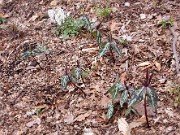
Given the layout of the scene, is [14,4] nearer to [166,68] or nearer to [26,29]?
[26,29]

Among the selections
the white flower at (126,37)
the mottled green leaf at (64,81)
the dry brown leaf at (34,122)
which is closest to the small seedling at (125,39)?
the white flower at (126,37)

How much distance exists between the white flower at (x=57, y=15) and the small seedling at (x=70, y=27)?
0.25 feet

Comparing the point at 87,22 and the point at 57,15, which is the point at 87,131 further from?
the point at 57,15

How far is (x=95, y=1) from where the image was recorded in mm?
4715

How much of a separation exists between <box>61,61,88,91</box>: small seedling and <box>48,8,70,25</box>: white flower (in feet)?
3.22

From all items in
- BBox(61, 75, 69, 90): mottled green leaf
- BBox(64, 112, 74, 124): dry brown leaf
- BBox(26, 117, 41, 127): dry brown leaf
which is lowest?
BBox(26, 117, 41, 127): dry brown leaf

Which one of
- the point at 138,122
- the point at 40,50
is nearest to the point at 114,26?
the point at 40,50

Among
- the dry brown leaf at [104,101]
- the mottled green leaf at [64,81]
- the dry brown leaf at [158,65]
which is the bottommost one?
the dry brown leaf at [104,101]

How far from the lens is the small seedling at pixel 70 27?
169 inches

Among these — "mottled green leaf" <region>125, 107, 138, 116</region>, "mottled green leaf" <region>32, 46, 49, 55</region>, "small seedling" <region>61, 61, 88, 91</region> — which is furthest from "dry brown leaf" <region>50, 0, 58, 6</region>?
"mottled green leaf" <region>125, 107, 138, 116</region>

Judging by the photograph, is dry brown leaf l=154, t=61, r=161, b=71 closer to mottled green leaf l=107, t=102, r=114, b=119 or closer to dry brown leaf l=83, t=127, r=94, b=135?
mottled green leaf l=107, t=102, r=114, b=119

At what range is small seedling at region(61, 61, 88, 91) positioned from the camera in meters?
3.39

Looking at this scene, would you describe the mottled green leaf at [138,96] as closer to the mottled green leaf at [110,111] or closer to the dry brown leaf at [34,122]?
the mottled green leaf at [110,111]

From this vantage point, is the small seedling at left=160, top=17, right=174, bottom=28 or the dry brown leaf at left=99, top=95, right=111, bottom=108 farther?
the small seedling at left=160, top=17, right=174, bottom=28
